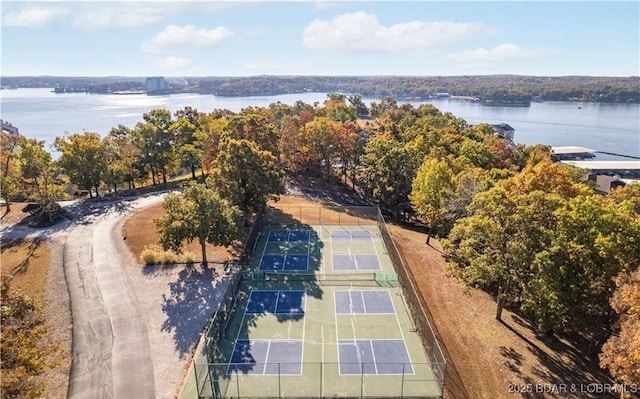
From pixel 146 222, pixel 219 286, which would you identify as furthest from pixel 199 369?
pixel 146 222

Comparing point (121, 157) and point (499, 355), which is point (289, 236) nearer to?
point (499, 355)

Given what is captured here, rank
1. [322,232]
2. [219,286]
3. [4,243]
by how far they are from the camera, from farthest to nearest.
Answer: [322,232] → [4,243] → [219,286]

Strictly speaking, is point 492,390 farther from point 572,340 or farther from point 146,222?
point 146,222

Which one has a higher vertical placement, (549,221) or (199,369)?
(549,221)

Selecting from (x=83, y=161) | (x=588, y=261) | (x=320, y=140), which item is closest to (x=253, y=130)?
(x=320, y=140)

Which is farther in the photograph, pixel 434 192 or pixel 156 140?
pixel 156 140

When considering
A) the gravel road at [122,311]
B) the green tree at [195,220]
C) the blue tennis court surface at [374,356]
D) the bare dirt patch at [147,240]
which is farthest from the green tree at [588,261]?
the bare dirt patch at [147,240]

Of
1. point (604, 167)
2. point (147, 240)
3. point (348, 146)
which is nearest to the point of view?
point (147, 240)
